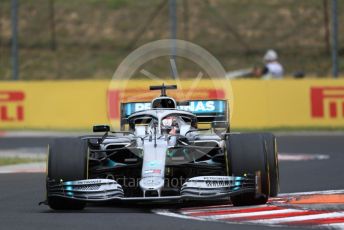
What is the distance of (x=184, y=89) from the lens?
2866 cm

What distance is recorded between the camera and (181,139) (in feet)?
44.4

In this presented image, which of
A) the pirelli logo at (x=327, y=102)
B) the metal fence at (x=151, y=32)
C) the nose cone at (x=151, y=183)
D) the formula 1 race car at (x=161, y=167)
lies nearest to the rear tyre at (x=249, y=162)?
the formula 1 race car at (x=161, y=167)

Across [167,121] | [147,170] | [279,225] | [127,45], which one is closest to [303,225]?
[279,225]

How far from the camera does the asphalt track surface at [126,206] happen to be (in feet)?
36.9

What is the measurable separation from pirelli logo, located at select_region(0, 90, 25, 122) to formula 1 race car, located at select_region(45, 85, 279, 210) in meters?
16.0

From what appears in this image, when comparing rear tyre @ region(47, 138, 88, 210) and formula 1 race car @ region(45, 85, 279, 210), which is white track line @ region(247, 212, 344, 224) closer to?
formula 1 race car @ region(45, 85, 279, 210)

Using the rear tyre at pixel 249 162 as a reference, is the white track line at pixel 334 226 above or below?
below

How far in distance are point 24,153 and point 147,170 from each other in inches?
452

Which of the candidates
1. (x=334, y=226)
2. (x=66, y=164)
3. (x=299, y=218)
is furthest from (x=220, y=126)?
(x=334, y=226)

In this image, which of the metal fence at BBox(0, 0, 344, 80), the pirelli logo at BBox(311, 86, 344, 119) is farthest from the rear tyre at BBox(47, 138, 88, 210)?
the metal fence at BBox(0, 0, 344, 80)

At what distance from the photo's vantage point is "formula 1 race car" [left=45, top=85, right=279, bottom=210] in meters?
12.6

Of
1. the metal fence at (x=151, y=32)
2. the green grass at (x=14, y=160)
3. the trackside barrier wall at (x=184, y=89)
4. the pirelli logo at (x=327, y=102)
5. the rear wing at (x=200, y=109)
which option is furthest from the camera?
the metal fence at (x=151, y=32)

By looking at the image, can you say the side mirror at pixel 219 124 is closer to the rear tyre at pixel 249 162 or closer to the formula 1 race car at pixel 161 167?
the formula 1 race car at pixel 161 167

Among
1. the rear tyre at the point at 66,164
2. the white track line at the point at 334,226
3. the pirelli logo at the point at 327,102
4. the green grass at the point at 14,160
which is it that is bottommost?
the white track line at the point at 334,226
